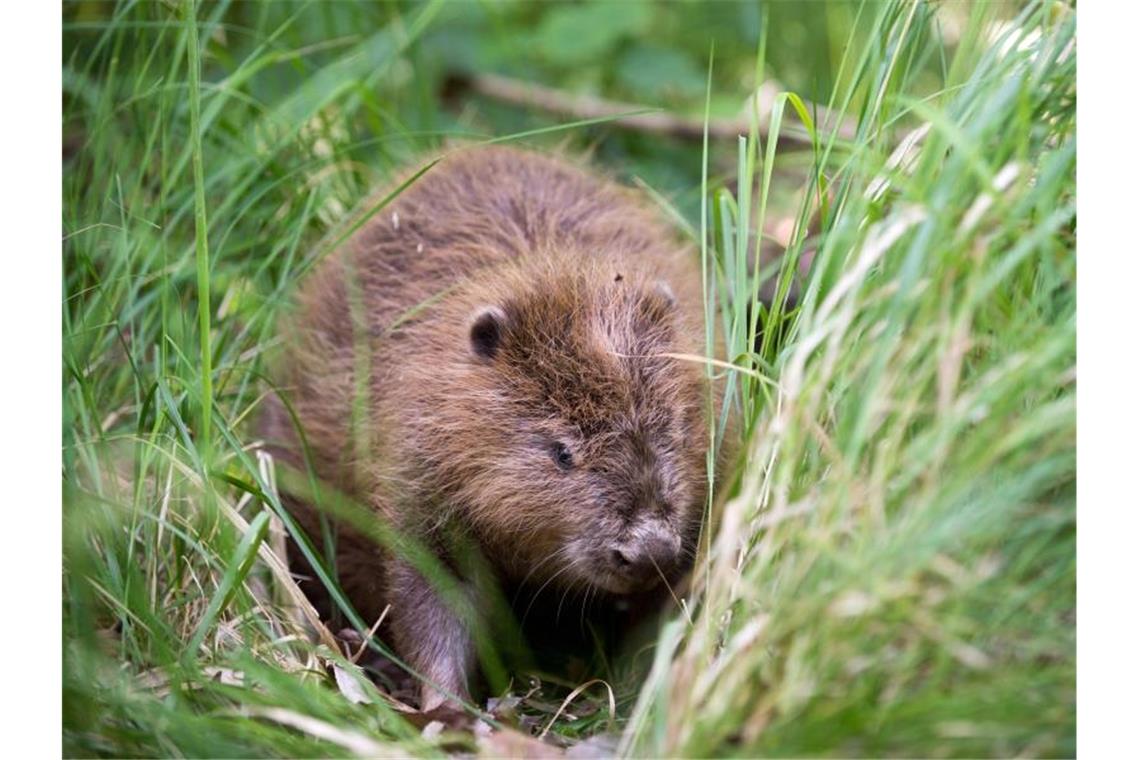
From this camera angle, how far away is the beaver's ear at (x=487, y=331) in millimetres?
4066

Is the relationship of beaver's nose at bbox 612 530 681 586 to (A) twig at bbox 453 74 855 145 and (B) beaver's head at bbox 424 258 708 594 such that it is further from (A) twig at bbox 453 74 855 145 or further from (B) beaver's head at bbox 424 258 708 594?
(A) twig at bbox 453 74 855 145

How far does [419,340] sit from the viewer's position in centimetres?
442

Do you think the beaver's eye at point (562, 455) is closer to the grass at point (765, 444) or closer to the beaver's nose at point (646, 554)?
the beaver's nose at point (646, 554)

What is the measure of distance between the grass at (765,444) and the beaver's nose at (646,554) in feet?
0.59

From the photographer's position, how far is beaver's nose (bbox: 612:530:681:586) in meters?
3.69

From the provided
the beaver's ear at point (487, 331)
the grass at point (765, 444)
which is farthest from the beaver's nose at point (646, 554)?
the beaver's ear at point (487, 331)

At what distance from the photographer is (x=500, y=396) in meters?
4.04

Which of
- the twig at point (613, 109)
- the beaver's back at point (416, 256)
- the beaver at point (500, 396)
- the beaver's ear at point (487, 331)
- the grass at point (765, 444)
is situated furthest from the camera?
the twig at point (613, 109)

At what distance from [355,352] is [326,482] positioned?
48 cm

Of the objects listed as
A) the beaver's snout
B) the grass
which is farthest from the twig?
the beaver's snout

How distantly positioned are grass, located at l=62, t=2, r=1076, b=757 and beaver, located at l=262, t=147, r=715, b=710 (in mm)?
187

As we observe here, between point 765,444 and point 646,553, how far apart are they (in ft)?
1.88

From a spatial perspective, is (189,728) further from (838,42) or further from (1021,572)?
(838,42)

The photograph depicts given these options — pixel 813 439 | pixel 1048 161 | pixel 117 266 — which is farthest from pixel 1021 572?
pixel 117 266
